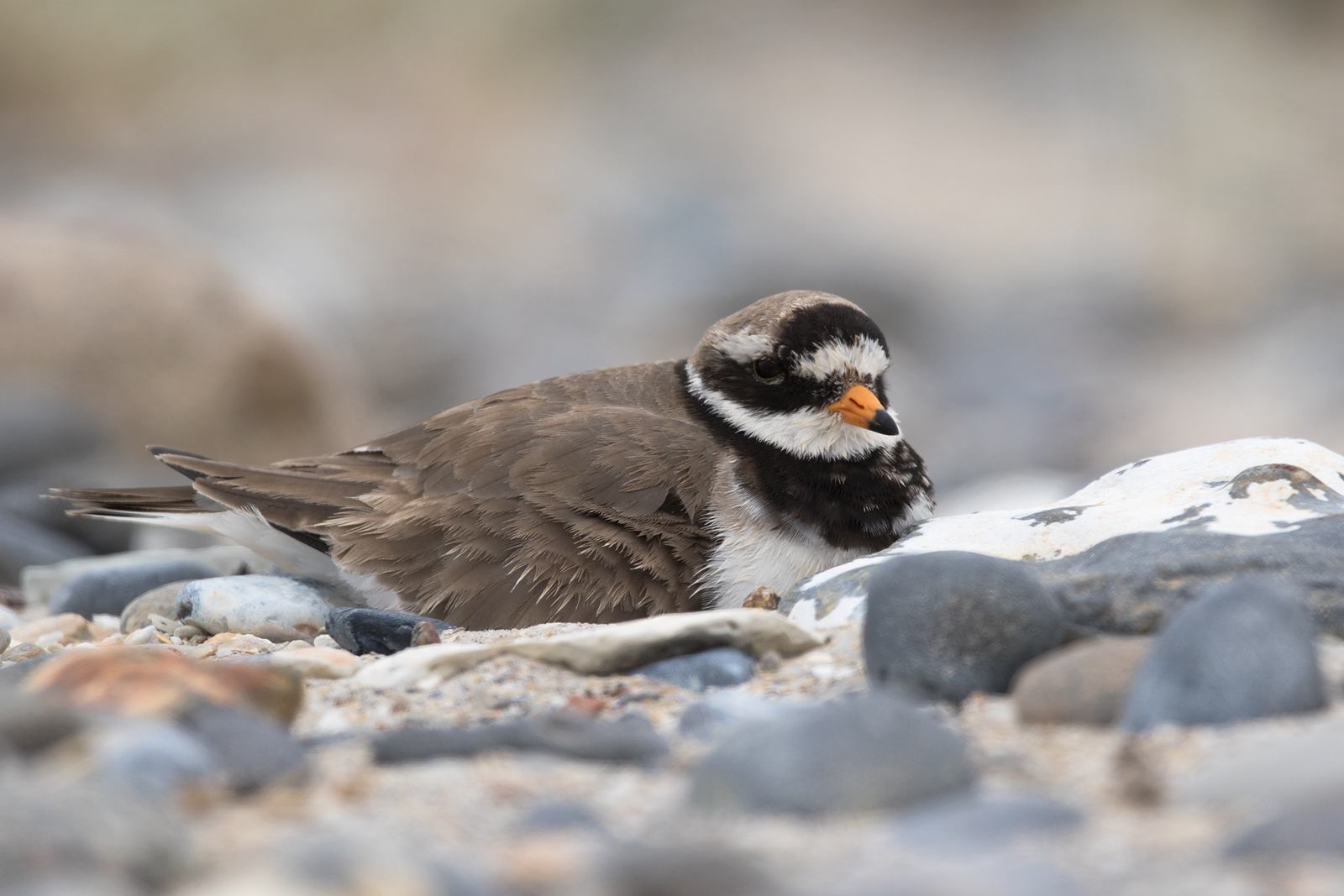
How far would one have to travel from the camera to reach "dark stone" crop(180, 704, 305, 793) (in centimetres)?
241

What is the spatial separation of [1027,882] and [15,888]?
1419 mm

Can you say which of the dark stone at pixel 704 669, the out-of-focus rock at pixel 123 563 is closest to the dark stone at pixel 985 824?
the dark stone at pixel 704 669

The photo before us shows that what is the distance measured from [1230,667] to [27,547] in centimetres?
555

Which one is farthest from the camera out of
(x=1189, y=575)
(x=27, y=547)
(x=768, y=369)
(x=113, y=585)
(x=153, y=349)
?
(x=153, y=349)

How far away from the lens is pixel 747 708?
9.45 ft

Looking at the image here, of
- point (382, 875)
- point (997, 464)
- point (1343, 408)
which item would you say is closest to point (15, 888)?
point (382, 875)

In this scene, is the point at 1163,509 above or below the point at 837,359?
below

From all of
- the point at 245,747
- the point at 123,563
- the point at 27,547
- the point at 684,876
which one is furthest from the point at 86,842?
the point at 27,547

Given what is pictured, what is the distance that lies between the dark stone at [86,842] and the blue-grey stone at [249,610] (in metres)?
2.38

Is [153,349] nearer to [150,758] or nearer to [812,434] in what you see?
[812,434]

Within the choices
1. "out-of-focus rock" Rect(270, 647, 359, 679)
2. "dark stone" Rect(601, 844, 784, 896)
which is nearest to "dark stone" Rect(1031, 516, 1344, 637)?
"dark stone" Rect(601, 844, 784, 896)

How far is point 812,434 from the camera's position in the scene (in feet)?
15.4

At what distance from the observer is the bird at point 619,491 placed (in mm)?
4383

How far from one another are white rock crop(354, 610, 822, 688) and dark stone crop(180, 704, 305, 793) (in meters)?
0.77
